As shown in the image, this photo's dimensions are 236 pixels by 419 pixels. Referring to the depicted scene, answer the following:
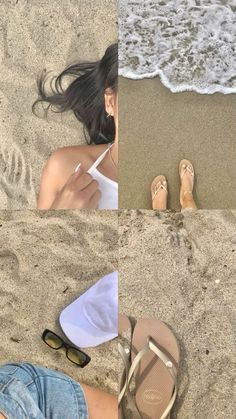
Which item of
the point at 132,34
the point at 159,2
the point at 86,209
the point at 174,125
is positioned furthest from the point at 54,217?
the point at 159,2

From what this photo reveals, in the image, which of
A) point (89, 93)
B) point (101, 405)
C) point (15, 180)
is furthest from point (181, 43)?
point (101, 405)

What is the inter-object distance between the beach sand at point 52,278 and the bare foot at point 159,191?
123 millimetres

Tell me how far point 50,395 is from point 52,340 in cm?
14

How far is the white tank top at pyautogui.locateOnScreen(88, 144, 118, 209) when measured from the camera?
3.94ft

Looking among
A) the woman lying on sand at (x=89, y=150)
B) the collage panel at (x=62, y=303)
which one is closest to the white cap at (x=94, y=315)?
the collage panel at (x=62, y=303)

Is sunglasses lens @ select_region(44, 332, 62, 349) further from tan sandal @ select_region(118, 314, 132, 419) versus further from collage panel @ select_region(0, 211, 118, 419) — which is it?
tan sandal @ select_region(118, 314, 132, 419)

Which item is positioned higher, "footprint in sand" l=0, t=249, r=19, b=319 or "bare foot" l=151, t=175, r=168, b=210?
"bare foot" l=151, t=175, r=168, b=210

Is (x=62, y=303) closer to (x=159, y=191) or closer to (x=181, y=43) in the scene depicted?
(x=159, y=191)

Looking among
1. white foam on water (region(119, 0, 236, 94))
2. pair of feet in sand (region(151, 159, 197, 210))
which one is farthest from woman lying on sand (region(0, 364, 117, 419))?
white foam on water (region(119, 0, 236, 94))

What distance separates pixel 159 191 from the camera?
1190 millimetres

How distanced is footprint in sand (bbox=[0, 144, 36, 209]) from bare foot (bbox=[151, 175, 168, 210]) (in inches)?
12.8

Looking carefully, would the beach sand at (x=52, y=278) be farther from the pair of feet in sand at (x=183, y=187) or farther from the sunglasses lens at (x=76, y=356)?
the pair of feet in sand at (x=183, y=187)

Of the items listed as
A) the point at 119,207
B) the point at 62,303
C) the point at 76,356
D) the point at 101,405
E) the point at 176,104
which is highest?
the point at 176,104

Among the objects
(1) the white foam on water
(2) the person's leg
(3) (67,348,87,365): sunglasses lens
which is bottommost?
(2) the person's leg
